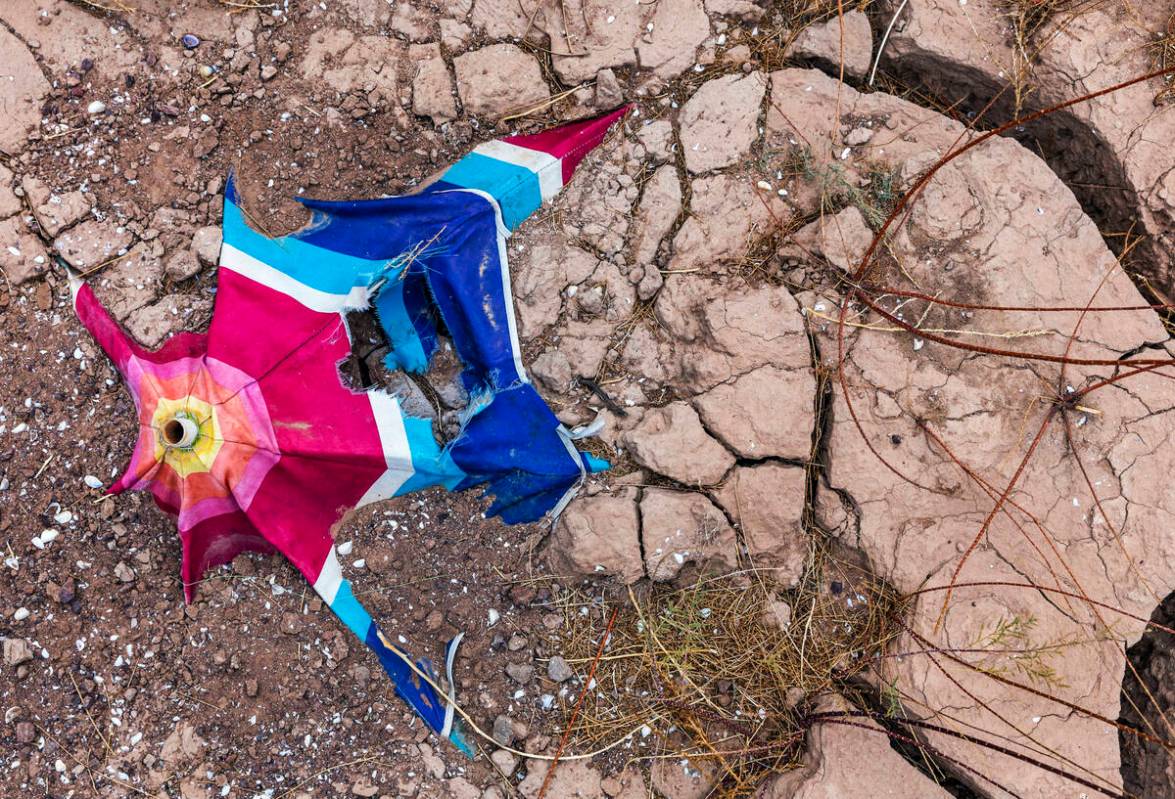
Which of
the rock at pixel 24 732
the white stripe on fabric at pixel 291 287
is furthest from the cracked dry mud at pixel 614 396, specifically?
the white stripe on fabric at pixel 291 287

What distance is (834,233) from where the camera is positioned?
239 centimetres

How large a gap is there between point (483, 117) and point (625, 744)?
1.92 m

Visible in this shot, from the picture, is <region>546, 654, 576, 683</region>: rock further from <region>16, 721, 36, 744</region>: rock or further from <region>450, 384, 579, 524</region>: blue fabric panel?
<region>16, 721, 36, 744</region>: rock

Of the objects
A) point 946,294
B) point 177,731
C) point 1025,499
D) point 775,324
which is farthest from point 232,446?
point 1025,499

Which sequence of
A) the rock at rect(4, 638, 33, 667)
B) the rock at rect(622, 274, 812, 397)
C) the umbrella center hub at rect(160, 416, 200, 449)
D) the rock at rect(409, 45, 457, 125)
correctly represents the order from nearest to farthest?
the umbrella center hub at rect(160, 416, 200, 449)
the rock at rect(4, 638, 33, 667)
the rock at rect(622, 274, 812, 397)
the rock at rect(409, 45, 457, 125)

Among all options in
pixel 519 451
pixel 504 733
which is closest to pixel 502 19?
pixel 519 451

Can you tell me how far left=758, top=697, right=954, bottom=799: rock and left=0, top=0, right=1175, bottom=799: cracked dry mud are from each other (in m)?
0.01

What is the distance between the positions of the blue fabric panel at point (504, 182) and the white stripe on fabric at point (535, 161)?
0.01 m

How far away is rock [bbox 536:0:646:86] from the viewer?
247 cm

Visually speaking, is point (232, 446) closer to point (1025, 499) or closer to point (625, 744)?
point (625, 744)

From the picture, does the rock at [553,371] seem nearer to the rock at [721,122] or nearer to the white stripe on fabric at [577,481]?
the white stripe on fabric at [577,481]

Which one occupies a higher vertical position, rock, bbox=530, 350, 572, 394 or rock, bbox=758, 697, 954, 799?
rock, bbox=530, 350, 572, 394

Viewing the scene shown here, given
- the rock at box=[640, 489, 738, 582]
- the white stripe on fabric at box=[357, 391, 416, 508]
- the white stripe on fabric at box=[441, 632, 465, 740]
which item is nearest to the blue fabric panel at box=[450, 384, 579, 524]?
the white stripe on fabric at box=[357, 391, 416, 508]

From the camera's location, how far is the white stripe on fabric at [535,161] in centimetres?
239
